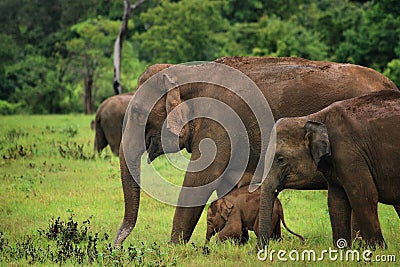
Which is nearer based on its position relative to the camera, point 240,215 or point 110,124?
point 240,215

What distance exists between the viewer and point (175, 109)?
809cm

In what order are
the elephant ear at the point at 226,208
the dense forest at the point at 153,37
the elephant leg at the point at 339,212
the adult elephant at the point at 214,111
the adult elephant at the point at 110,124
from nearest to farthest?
the elephant leg at the point at 339,212 < the adult elephant at the point at 214,111 < the elephant ear at the point at 226,208 < the adult elephant at the point at 110,124 < the dense forest at the point at 153,37

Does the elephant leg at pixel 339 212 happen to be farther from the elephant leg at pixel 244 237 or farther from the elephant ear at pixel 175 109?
the elephant ear at pixel 175 109

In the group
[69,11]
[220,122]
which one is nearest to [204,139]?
[220,122]

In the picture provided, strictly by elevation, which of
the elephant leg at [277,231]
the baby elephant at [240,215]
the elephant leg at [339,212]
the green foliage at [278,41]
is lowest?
the green foliage at [278,41]

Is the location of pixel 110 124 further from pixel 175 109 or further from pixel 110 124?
pixel 175 109

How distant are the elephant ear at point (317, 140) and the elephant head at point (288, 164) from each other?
0.01 metres

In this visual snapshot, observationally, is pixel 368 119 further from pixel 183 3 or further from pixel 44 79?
pixel 44 79

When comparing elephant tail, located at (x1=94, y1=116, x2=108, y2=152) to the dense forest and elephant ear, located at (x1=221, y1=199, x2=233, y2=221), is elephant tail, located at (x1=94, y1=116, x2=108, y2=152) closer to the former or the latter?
the dense forest

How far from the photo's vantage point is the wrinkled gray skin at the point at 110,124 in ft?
63.3

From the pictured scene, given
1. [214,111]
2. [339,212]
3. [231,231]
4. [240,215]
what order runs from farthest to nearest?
[240,215] → [231,231] → [214,111] → [339,212]

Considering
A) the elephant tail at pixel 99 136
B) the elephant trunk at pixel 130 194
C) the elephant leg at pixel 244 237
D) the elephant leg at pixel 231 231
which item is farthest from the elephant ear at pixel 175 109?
the elephant tail at pixel 99 136

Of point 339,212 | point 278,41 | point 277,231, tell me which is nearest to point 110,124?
point 278,41

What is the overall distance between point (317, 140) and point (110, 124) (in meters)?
12.8
